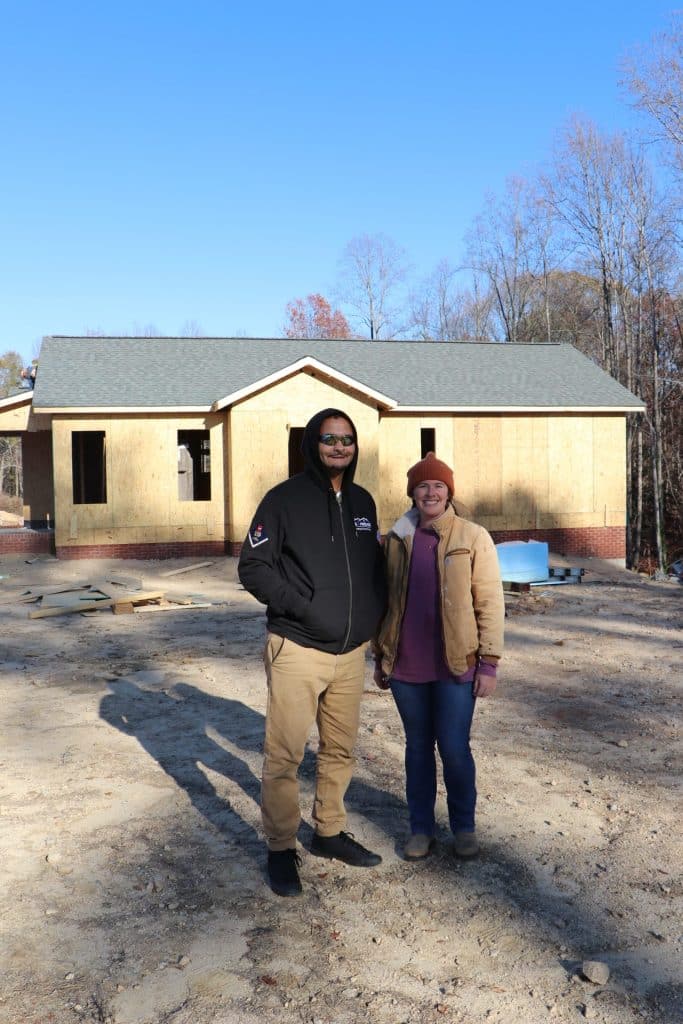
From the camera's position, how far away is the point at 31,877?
4.05 metres

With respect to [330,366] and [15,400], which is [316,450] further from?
[15,400]

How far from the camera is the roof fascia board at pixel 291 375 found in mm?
17703

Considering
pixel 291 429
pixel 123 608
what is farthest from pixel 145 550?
pixel 123 608

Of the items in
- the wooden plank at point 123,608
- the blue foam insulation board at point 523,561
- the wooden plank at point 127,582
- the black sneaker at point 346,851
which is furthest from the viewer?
the blue foam insulation board at point 523,561

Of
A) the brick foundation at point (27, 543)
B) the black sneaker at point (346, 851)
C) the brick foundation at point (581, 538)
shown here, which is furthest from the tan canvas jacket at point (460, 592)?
the brick foundation at point (581, 538)

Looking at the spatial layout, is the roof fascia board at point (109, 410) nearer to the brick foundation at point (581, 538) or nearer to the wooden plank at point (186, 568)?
the wooden plank at point (186, 568)

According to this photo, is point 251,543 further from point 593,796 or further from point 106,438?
point 106,438

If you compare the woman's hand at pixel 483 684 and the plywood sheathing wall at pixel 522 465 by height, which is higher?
the plywood sheathing wall at pixel 522 465

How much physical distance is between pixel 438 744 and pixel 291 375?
1456cm

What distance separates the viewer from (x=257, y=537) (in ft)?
12.6

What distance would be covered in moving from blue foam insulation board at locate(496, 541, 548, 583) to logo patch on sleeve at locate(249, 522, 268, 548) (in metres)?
10.3

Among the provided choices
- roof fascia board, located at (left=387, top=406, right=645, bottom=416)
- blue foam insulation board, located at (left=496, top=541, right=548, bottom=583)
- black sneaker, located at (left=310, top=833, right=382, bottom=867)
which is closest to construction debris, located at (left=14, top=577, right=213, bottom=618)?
blue foam insulation board, located at (left=496, top=541, right=548, bottom=583)

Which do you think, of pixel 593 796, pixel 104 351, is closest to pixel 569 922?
pixel 593 796

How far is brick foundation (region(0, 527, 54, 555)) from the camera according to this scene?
1870 centimetres
